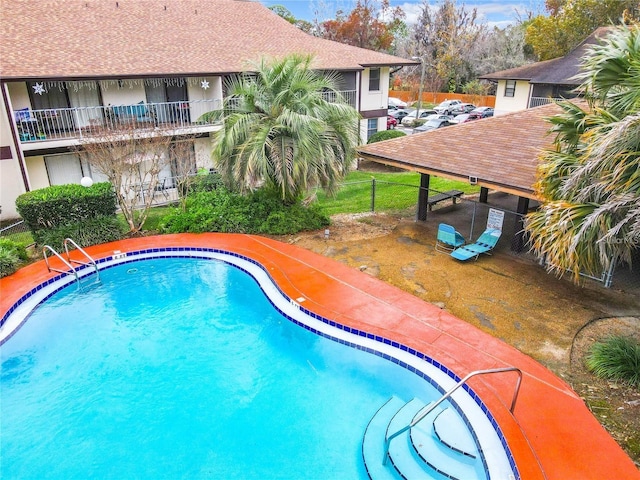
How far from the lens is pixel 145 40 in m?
21.2

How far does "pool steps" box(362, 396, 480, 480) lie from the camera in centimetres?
636

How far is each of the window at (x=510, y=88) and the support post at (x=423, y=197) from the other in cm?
2006

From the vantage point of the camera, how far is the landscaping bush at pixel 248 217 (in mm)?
14992

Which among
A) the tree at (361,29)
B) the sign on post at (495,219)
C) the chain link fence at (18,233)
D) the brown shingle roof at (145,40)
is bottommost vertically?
the chain link fence at (18,233)

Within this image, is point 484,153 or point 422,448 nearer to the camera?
point 422,448

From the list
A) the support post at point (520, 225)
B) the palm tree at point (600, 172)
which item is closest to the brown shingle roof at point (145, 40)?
the support post at point (520, 225)

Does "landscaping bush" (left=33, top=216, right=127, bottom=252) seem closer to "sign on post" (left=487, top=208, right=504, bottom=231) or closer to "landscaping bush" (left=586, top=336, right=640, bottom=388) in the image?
"sign on post" (left=487, top=208, right=504, bottom=231)

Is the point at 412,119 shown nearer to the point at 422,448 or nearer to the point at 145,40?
the point at 145,40

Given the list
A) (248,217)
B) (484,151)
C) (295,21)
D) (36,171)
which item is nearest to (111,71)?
(36,171)

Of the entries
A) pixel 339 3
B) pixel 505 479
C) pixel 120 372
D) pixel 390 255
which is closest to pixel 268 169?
pixel 390 255

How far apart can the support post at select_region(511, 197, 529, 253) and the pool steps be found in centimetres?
684

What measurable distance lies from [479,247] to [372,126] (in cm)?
1714

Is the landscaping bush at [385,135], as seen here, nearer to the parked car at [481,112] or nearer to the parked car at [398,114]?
the parked car at [398,114]

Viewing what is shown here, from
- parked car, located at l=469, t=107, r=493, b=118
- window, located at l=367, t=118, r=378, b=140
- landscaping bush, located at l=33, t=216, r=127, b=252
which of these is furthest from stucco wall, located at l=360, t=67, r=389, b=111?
landscaping bush, located at l=33, t=216, r=127, b=252
